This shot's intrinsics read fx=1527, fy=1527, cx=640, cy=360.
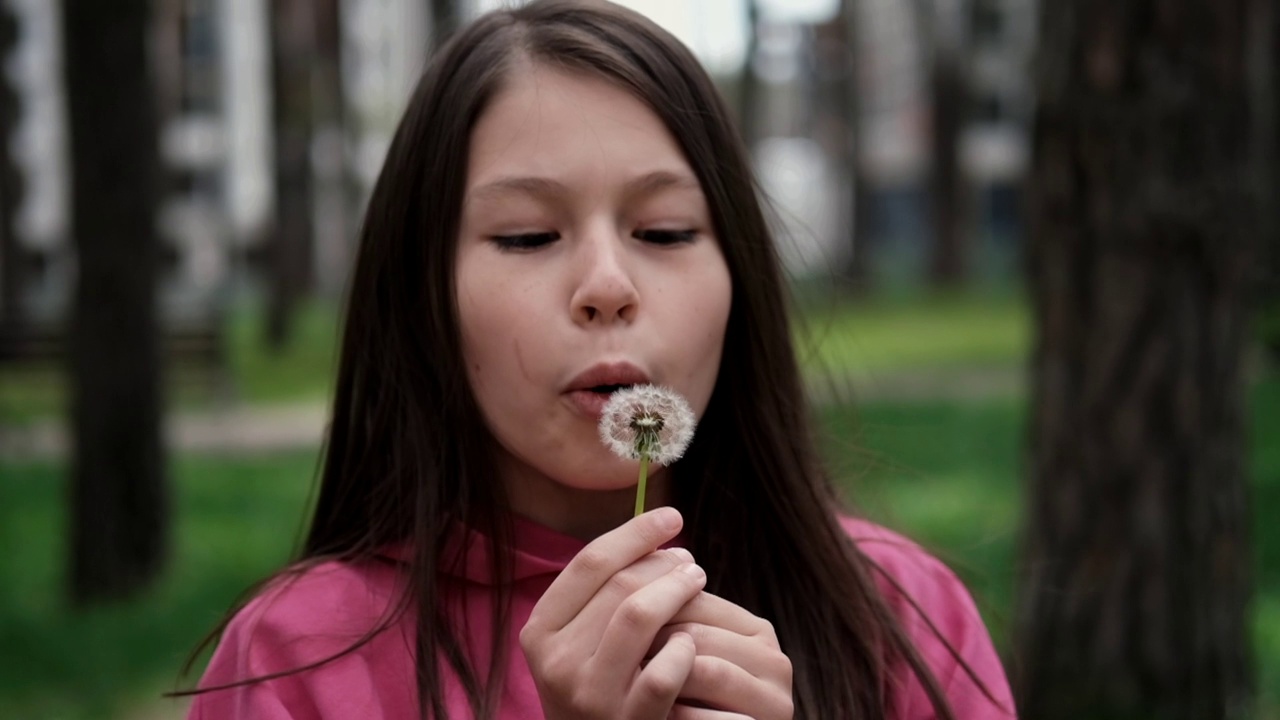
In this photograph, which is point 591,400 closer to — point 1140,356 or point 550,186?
point 550,186

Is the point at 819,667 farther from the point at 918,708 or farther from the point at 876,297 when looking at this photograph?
the point at 876,297

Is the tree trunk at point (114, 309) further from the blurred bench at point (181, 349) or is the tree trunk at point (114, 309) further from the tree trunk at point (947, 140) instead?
the tree trunk at point (947, 140)

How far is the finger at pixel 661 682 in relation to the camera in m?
1.38

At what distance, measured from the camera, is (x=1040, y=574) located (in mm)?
4238

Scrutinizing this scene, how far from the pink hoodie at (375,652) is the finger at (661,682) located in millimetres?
313

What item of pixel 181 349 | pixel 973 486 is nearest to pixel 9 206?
pixel 181 349

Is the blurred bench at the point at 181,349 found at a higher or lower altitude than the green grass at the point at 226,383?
higher

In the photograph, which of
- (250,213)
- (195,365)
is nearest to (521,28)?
(195,365)

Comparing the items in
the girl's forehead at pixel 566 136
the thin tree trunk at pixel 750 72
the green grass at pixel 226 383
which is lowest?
the green grass at pixel 226 383

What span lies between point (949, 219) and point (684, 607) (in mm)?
25536

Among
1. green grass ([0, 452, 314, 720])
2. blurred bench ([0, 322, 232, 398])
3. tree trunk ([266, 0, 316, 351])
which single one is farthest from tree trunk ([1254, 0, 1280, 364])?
tree trunk ([266, 0, 316, 351])

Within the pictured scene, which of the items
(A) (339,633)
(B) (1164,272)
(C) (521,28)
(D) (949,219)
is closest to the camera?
(A) (339,633)

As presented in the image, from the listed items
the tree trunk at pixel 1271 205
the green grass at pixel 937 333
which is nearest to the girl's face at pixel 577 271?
the green grass at pixel 937 333

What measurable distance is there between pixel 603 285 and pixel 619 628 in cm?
38
